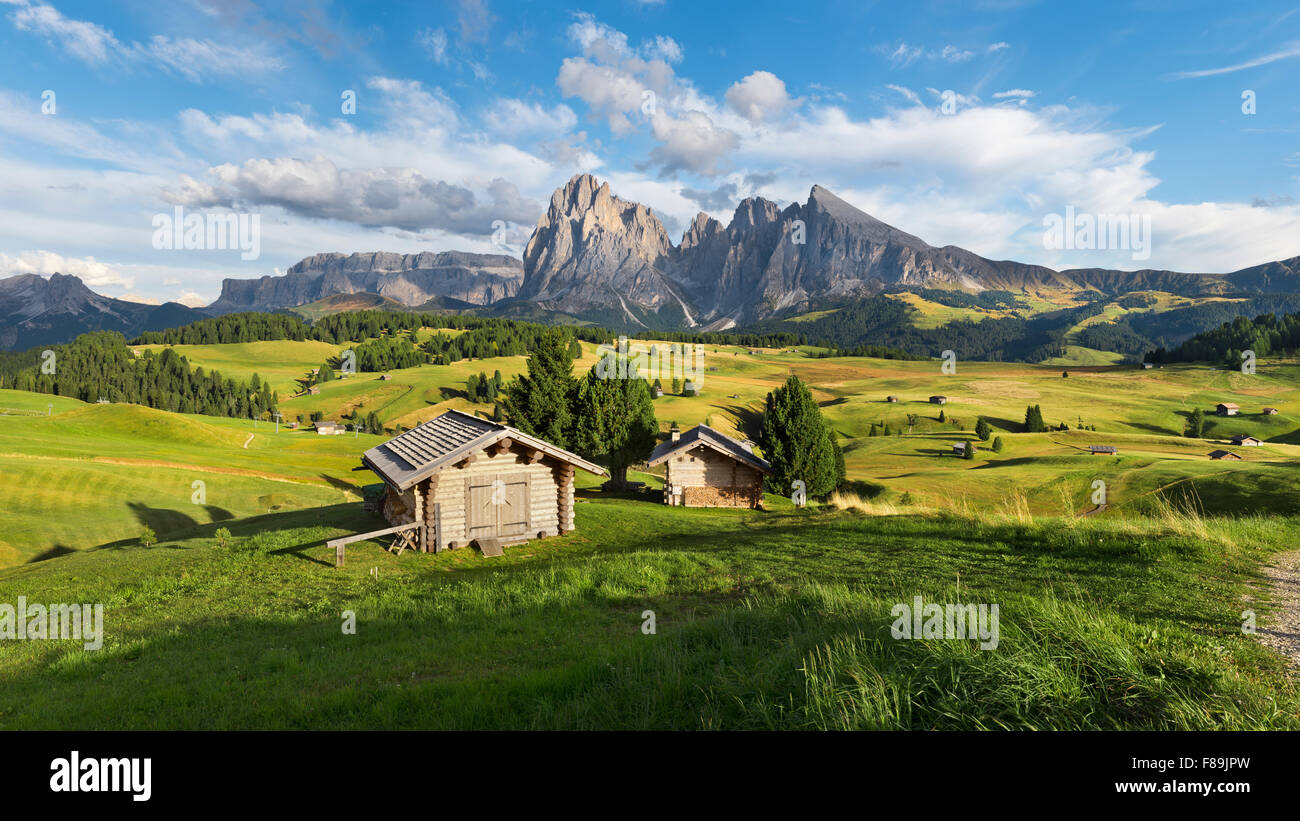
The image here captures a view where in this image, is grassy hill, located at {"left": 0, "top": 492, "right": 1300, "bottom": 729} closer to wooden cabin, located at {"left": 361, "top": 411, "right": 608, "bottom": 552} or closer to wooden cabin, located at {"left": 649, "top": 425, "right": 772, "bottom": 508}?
wooden cabin, located at {"left": 361, "top": 411, "right": 608, "bottom": 552}

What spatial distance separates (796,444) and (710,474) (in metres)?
10.8

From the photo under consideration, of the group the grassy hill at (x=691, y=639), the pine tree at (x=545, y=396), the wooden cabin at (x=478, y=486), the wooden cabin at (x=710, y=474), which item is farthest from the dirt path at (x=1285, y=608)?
the pine tree at (x=545, y=396)

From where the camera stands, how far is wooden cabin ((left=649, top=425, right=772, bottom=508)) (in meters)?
39.2

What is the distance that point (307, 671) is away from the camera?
9398 millimetres

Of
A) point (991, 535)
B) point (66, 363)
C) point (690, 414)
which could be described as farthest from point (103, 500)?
point (66, 363)

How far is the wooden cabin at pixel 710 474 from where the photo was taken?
3922 cm

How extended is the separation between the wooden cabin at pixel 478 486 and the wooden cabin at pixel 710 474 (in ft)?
45.8

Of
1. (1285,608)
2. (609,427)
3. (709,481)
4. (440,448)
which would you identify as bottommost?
(709,481)

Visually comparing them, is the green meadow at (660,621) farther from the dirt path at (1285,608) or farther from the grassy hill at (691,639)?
the dirt path at (1285,608)

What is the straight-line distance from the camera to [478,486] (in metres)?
24.1

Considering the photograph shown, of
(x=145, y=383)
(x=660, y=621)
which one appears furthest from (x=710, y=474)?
(x=145, y=383)

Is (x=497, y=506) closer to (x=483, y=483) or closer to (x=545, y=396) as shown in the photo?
(x=483, y=483)
